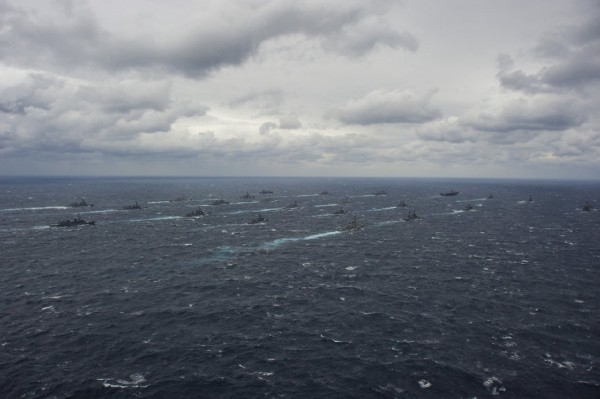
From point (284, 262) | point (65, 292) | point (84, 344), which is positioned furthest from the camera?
point (284, 262)

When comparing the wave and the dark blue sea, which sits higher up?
the wave

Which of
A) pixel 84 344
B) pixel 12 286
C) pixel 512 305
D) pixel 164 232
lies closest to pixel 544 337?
pixel 512 305

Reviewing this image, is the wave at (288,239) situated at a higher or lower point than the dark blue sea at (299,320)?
higher

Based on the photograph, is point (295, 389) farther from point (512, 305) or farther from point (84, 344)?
point (512, 305)

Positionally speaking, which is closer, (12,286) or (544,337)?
(544,337)

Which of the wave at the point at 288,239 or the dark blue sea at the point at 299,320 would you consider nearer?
the dark blue sea at the point at 299,320

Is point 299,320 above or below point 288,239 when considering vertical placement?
below

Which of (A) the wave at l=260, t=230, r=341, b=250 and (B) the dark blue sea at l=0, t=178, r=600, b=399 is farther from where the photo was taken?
(A) the wave at l=260, t=230, r=341, b=250

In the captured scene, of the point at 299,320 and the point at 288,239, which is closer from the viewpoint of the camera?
the point at 299,320
